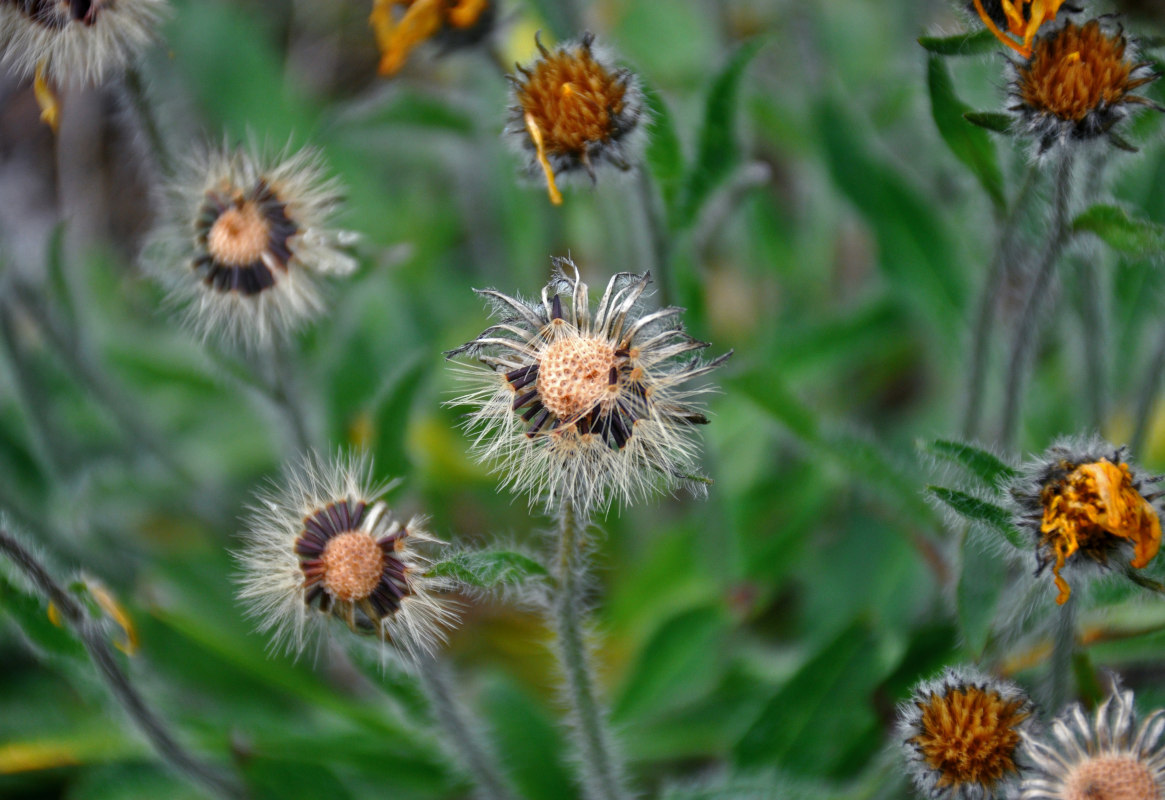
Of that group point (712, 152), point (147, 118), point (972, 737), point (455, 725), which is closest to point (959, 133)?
point (712, 152)

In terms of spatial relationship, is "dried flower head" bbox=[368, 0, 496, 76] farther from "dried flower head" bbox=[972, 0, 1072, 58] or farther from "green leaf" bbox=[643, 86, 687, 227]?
"dried flower head" bbox=[972, 0, 1072, 58]

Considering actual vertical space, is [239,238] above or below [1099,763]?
above

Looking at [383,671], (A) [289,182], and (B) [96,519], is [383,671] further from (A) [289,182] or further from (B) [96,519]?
(B) [96,519]

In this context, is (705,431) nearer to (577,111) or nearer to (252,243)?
(577,111)

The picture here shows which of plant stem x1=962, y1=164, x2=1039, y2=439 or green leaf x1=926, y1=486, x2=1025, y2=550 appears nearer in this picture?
green leaf x1=926, y1=486, x2=1025, y2=550

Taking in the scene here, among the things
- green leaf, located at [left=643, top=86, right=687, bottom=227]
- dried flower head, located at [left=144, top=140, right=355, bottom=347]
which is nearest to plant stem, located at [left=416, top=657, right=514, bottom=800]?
dried flower head, located at [left=144, top=140, right=355, bottom=347]

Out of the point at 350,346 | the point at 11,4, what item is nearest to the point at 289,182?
the point at 11,4
